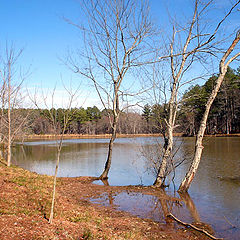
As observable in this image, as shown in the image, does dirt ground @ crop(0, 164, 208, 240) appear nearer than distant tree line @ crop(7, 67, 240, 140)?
Yes

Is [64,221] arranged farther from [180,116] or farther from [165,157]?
[180,116]

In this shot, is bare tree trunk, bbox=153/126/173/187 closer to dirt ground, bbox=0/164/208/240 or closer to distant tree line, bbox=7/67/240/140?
distant tree line, bbox=7/67/240/140

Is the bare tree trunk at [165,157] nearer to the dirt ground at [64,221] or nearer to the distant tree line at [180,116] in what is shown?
the distant tree line at [180,116]

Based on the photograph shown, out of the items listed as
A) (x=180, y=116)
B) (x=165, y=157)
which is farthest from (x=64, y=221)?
(x=180, y=116)

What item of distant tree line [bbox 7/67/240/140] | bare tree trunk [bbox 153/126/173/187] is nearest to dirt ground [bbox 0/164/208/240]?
distant tree line [bbox 7/67/240/140]

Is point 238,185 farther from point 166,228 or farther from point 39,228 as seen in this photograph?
point 39,228

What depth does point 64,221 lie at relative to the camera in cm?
510

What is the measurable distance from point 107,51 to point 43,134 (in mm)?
57760

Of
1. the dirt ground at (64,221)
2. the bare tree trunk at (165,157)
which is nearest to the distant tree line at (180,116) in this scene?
the bare tree trunk at (165,157)

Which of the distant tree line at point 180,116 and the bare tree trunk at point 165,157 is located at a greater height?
the distant tree line at point 180,116

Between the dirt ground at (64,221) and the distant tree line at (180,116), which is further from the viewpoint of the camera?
the distant tree line at (180,116)

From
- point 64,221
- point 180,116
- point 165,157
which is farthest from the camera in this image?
point 180,116

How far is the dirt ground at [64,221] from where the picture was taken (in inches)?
172

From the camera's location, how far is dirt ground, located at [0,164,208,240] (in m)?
4.38
